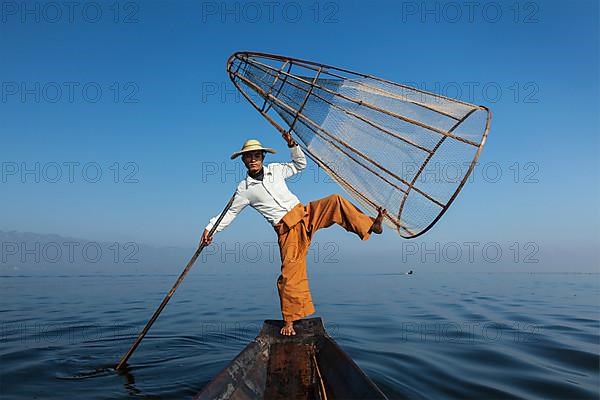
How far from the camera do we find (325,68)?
419 centimetres

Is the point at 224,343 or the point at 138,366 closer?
the point at 138,366

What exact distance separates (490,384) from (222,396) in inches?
132

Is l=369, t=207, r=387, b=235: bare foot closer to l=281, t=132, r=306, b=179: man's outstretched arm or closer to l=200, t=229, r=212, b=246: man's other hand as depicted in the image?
l=281, t=132, r=306, b=179: man's outstretched arm

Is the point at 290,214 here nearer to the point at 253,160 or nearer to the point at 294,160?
the point at 294,160

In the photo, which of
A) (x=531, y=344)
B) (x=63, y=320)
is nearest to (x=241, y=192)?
(x=531, y=344)

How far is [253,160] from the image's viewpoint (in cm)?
427

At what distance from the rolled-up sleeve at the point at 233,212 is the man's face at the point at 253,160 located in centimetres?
33

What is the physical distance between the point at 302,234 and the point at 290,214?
0.86ft

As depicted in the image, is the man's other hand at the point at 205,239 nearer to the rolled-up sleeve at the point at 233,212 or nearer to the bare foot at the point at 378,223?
the rolled-up sleeve at the point at 233,212

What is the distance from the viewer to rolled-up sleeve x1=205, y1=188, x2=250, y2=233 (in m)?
4.45

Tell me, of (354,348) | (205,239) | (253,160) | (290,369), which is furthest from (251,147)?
(354,348)

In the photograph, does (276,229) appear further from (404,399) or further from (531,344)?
(531,344)

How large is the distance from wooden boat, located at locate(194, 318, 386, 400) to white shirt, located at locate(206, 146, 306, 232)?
1232 millimetres

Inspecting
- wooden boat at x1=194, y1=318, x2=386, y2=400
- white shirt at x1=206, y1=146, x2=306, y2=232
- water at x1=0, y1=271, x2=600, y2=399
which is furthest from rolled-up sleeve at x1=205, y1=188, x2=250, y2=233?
water at x1=0, y1=271, x2=600, y2=399
